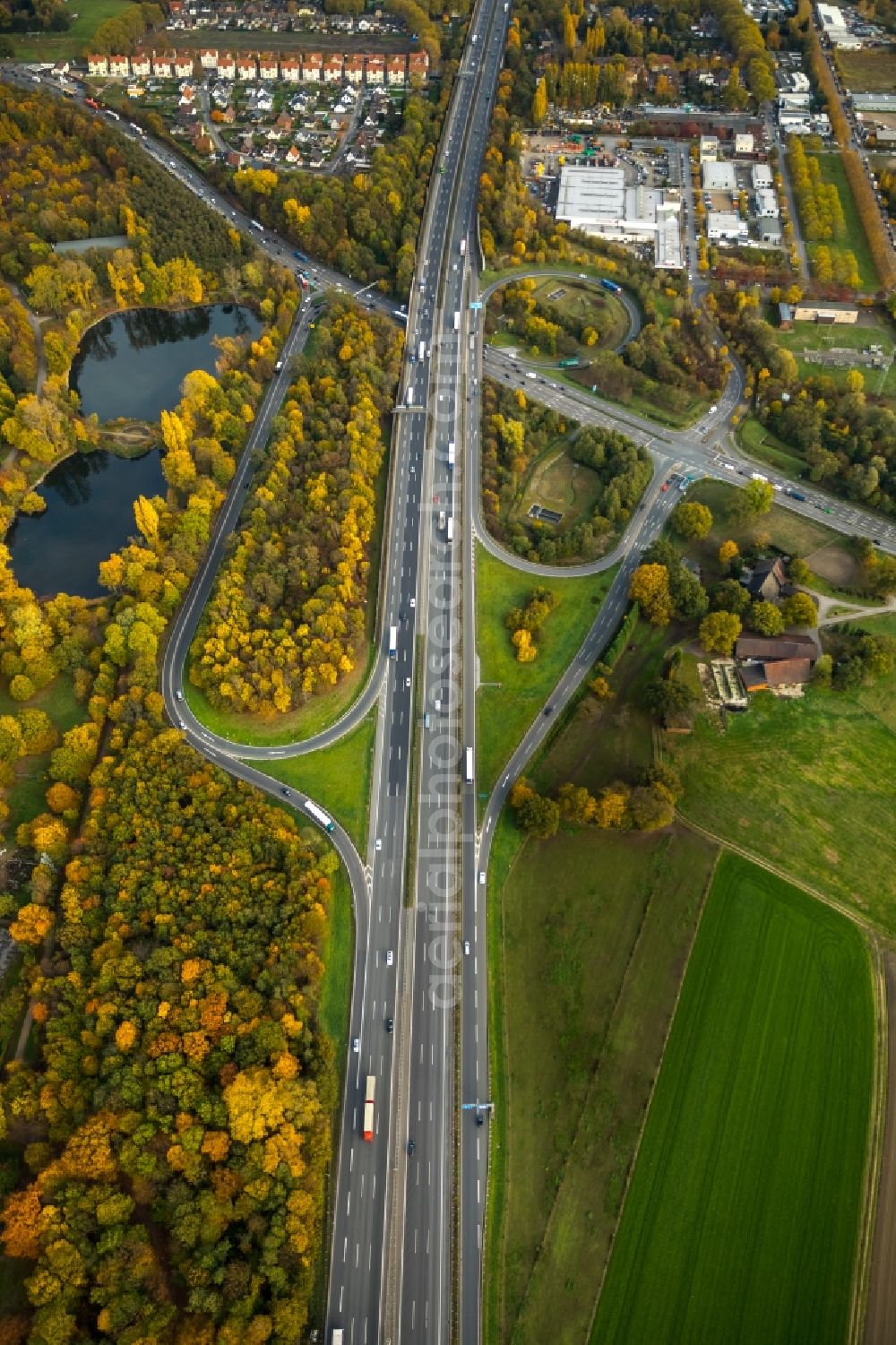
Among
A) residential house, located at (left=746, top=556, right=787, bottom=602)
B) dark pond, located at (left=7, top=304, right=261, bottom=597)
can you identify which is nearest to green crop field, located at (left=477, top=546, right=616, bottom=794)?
residential house, located at (left=746, top=556, right=787, bottom=602)

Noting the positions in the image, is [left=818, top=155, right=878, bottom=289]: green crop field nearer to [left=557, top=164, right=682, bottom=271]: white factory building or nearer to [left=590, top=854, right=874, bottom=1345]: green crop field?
[left=557, top=164, right=682, bottom=271]: white factory building

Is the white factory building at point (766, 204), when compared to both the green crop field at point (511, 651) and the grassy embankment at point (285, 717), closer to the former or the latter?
the green crop field at point (511, 651)

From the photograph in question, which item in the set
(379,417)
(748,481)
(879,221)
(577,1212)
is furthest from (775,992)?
(879,221)

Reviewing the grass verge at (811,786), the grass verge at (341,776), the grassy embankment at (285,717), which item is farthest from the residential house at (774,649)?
the grass verge at (341,776)

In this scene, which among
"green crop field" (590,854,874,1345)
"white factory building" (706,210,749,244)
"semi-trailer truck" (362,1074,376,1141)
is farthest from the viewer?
"white factory building" (706,210,749,244)

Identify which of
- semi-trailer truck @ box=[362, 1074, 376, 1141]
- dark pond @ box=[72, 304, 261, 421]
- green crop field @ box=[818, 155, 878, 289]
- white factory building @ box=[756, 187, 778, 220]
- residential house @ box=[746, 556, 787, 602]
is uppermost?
white factory building @ box=[756, 187, 778, 220]

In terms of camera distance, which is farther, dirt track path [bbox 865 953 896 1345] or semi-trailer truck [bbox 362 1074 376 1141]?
semi-trailer truck [bbox 362 1074 376 1141]

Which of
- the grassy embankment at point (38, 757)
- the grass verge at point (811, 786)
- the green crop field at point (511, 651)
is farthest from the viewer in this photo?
the green crop field at point (511, 651)
